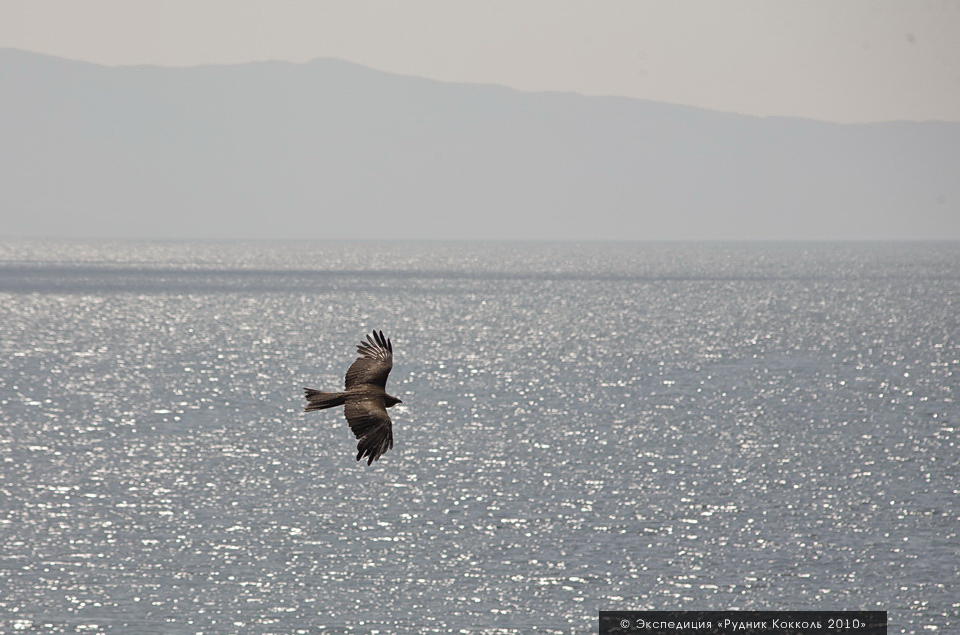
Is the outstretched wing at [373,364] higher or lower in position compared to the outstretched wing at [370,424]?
higher

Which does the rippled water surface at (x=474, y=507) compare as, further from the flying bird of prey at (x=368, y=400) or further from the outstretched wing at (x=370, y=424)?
the outstretched wing at (x=370, y=424)

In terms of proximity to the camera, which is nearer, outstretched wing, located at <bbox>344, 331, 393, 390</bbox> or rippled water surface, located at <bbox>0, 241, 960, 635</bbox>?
outstretched wing, located at <bbox>344, 331, 393, 390</bbox>

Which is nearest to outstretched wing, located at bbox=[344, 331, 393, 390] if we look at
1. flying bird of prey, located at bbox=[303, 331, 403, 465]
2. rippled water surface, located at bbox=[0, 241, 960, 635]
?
flying bird of prey, located at bbox=[303, 331, 403, 465]

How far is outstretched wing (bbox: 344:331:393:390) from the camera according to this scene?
27.0m

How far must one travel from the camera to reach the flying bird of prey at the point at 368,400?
2417cm

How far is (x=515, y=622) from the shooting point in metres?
67.7

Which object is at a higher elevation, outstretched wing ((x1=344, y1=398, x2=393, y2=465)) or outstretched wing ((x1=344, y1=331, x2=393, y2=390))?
outstretched wing ((x1=344, y1=331, x2=393, y2=390))

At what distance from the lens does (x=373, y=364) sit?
27.6 meters

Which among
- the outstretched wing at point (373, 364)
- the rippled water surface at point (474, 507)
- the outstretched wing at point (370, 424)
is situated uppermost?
the outstretched wing at point (373, 364)

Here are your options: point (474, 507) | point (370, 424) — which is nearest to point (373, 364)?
point (370, 424)

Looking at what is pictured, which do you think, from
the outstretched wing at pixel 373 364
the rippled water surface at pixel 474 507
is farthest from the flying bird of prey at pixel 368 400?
the rippled water surface at pixel 474 507

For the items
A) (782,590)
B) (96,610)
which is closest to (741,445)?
(782,590)

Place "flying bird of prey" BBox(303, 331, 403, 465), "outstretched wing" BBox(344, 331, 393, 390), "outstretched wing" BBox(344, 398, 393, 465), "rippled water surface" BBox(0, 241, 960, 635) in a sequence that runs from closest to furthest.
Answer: "flying bird of prey" BBox(303, 331, 403, 465)
"outstretched wing" BBox(344, 398, 393, 465)
"outstretched wing" BBox(344, 331, 393, 390)
"rippled water surface" BBox(0, 241, 960, 635)

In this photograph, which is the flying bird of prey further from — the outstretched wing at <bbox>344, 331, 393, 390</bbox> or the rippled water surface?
the rippled water surface
